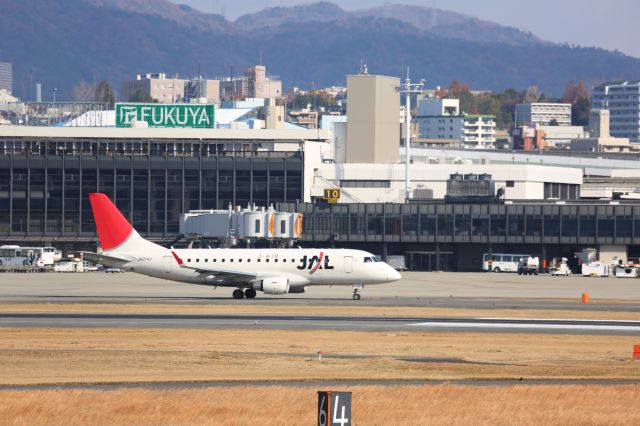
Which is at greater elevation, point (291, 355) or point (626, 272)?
point (291, 355)

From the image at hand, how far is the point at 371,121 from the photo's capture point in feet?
573

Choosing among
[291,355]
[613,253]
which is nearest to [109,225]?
[291,355]

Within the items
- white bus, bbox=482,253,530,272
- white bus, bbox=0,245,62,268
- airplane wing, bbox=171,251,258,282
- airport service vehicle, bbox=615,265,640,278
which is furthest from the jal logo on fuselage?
white bus, bbox=482,253,530,272

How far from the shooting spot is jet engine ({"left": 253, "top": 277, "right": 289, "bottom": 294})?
86062mm

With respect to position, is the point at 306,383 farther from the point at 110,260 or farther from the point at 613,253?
the point at 613,253

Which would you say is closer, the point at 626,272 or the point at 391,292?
the point at 391,292

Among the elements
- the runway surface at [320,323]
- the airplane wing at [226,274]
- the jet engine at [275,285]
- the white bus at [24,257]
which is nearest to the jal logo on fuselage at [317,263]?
the jet engine at [275,285]

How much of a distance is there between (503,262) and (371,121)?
36951 mm

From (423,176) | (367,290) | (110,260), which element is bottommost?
(367,290)

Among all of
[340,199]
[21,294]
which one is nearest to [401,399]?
[21,294]

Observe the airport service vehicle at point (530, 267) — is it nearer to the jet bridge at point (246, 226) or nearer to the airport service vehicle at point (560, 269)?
the airport service vehicle at point (560, 269)

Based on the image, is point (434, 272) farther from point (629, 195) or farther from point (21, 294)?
point (21, 294)

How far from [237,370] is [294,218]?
87768mm

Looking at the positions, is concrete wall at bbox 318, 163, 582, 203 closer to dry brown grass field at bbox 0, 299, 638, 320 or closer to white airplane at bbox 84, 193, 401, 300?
white airplane at bbox 84, 193, 401, 300
